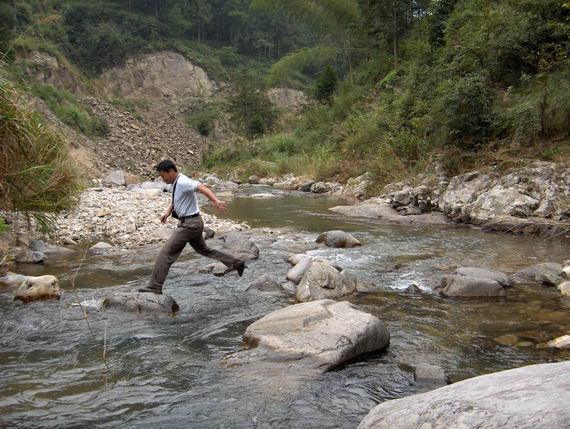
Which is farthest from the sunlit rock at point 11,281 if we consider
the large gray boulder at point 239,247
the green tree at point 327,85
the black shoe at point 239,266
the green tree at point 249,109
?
the green tree at point 249,109

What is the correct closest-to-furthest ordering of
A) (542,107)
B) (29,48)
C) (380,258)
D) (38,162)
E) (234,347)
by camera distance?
(234,347), (38,162), (380,258), (542,107), (29,48)

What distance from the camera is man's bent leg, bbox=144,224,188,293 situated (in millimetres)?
5500

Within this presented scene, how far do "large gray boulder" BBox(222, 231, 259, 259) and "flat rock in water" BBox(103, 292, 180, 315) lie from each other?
2.69 meters

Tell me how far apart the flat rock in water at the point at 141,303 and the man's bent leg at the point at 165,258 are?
0.25m

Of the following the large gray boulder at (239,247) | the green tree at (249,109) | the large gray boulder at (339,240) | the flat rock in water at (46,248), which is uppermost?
the green tree at (249,109)

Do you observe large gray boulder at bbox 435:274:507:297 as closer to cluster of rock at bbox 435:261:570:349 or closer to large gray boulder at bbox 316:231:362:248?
cluster of rock at bbox 435:261:570:349

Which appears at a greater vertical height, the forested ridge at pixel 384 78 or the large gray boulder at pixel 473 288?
the forested ridge at pixel 384 78

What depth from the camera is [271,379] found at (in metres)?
3.55

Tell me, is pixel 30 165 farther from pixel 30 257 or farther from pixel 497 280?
pixel 497 280

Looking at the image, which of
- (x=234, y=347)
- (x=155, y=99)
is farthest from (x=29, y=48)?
(x=234, y=347)

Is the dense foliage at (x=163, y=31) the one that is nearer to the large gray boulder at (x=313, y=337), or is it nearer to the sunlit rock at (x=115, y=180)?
the sunlit rock at (x=115, y=180)

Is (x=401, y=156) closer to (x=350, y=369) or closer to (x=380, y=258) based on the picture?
(x=380, y=258)

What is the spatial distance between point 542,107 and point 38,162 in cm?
1061

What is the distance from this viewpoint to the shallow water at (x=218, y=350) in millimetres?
3146
